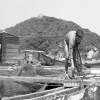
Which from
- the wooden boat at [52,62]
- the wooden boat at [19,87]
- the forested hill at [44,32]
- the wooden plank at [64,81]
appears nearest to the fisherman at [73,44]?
the wooden plank at [64,81]

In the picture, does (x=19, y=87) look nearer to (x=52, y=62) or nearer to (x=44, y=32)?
(x=52, y=62)

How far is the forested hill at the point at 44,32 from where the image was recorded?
66.9 metres

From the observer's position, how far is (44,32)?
74.8m

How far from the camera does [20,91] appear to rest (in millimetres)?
9078

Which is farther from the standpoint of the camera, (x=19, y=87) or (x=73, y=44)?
(x=19, y=87)

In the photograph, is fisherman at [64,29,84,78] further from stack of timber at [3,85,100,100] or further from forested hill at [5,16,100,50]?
forested hill at [5,16,100,50]

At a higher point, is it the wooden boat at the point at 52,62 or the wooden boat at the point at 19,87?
the wooden boat at the point at 52,62

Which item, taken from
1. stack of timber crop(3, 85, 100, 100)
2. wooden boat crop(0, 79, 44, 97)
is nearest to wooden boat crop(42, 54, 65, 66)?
wooden boat crop(0, 79, 44, 97)

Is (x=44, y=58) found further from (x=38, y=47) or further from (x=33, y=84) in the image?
(x=38, y=47)

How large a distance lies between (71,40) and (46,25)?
265 ft

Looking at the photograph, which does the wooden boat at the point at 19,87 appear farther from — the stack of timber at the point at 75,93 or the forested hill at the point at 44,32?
the forested hill at the point at 44,32

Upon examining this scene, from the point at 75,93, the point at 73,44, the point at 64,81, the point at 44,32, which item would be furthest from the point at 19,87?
the point at 44,32

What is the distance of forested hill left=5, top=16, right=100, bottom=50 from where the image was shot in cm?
6692

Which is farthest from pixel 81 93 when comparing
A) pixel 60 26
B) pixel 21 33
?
pixel 60 26
